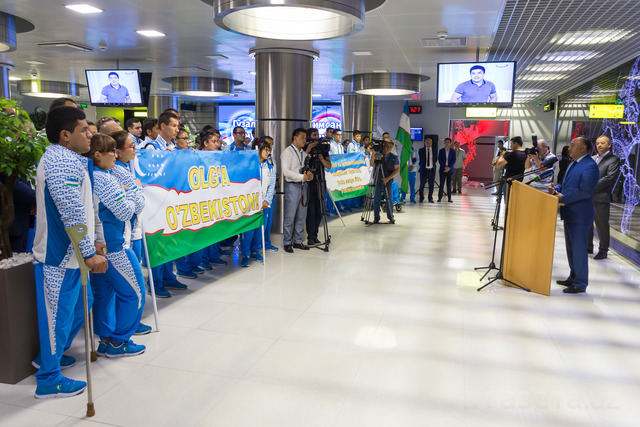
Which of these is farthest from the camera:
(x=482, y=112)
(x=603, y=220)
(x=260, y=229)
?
(x=482, y=112)

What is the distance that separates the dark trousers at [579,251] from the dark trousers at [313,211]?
342 centimetres

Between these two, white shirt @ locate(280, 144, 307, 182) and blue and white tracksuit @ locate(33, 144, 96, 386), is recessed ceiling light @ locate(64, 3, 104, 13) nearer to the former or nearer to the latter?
white shirt @ locate(280, 144, 307, 182)

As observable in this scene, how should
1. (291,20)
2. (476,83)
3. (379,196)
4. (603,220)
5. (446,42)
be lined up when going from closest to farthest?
(291,20) < (603,220) < (446,42) < (476,83) < (379,196)

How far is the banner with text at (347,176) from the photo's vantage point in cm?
960

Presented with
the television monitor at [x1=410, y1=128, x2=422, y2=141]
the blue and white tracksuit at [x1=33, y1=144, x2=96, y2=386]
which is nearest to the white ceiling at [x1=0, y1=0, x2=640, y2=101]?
the blue and white tracksuit at [x1=33, y1=144, x2=96, y2=386]

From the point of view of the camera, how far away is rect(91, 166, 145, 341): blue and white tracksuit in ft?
10.2

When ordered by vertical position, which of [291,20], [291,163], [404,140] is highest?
[291,20]

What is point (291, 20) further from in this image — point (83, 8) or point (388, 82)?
point (388, 82)

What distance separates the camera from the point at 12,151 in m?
2.97

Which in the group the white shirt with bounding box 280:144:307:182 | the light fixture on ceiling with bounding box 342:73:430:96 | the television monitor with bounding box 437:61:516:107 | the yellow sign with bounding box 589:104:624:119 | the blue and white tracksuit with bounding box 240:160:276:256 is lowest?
the blue and white tracksuit with bounding box 240:160:276:256

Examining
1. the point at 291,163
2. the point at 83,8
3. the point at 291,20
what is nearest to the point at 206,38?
the point at 83,8

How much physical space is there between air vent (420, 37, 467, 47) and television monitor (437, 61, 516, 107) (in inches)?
15.1

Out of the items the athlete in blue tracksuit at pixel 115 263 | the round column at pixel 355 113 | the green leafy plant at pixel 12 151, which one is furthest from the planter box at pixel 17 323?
the round column at pixel 355 113

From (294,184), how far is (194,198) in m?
2.32
